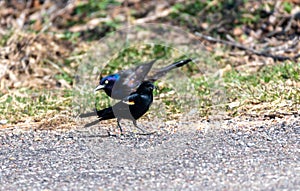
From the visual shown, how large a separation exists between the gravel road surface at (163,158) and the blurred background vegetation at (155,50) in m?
0.48

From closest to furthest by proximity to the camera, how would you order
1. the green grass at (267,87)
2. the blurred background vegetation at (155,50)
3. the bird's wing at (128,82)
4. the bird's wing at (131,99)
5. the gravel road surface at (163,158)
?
the gravel road surface at (163,158), the bird's wing at (131,99), the bird's wing at (128,82), the green grass at (267,87), the blurred background vegetation at (155,50)

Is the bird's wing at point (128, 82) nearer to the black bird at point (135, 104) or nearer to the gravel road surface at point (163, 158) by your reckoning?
the black bird at point (135, 104)

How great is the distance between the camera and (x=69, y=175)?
540 centimetres

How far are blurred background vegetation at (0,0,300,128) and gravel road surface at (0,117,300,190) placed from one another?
18.7 inches

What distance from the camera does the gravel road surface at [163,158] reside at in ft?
16.7

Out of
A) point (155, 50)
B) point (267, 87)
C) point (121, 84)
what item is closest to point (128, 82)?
point (121, 84)

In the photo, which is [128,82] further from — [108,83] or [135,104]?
[135,104]

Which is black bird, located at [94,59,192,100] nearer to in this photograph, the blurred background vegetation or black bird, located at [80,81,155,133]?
black bird, located at [80,81,155,133]

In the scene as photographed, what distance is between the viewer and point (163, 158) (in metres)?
5.70

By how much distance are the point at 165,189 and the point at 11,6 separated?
6.80 metres

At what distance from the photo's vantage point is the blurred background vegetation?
7.32 m

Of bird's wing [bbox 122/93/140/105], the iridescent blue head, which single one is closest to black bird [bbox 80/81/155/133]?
bird's wing [bbox 122/93/140/105]

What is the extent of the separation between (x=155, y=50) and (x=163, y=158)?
155 inches

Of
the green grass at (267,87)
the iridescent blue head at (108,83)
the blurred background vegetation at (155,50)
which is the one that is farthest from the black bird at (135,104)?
the green grass at (267,87)
